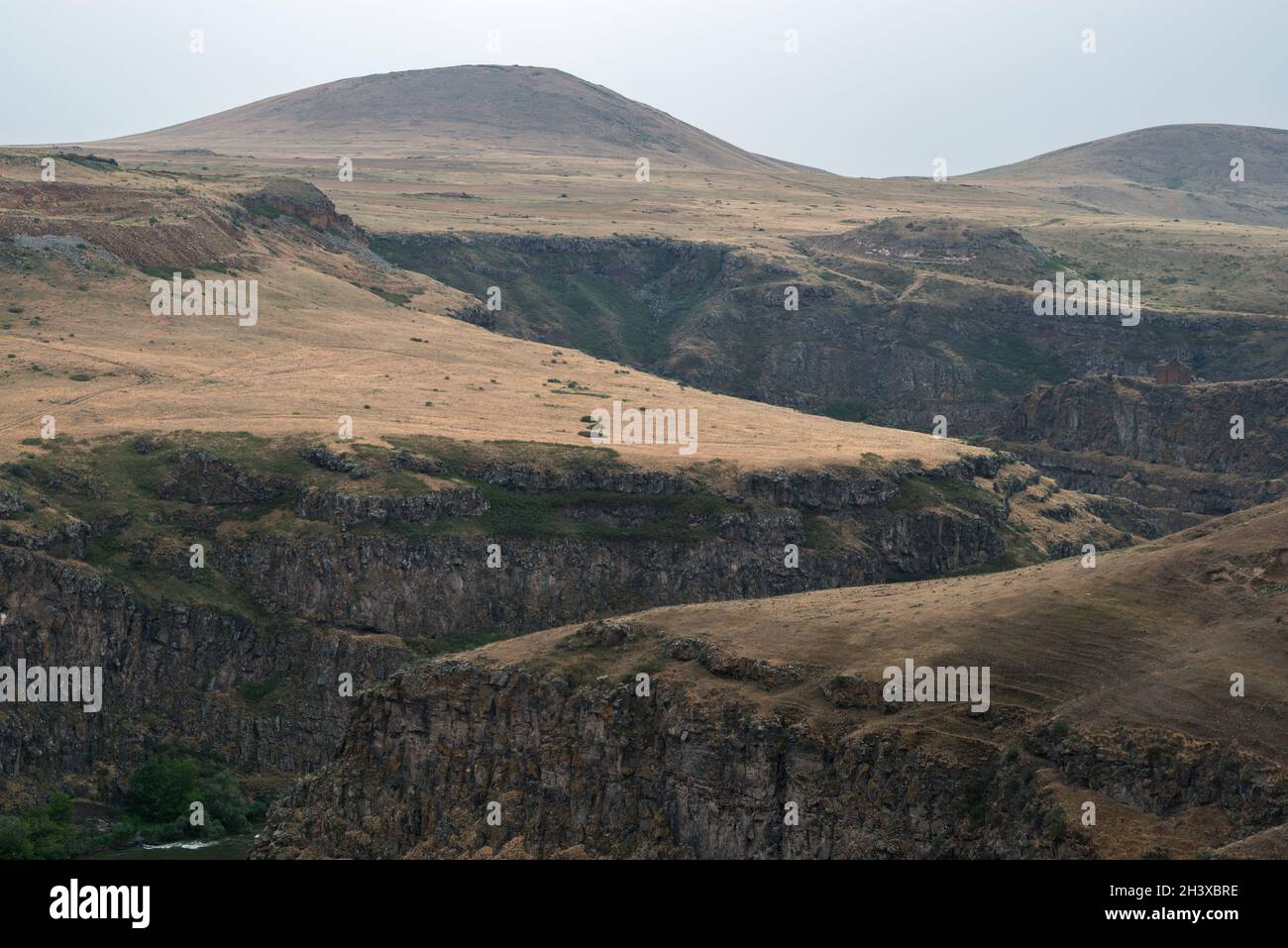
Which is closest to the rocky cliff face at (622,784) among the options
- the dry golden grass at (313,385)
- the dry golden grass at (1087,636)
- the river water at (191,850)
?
the dry golden grass at (1087,636)

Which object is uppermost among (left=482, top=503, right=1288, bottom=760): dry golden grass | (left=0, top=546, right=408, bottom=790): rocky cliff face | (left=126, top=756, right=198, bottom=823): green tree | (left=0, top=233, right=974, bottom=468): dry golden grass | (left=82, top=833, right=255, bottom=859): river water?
(left=0, top=233, right=974, bottom=468): dry golden grass

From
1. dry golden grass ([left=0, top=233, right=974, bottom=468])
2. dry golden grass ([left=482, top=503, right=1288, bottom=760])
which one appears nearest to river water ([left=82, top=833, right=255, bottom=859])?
dry golden grass ([left=482, top=503, right=1288, bottom=760])

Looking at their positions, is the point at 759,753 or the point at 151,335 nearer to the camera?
the point at 759,753

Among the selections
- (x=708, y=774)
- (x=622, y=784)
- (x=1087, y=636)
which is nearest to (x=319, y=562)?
(x=622, y=784)

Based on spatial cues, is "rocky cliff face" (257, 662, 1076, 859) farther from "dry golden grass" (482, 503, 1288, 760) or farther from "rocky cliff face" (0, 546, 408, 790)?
"rocky cliff face" (0, 546, 408, 790)

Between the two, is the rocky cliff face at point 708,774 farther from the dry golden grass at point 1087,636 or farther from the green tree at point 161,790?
the green tree at point 161,790

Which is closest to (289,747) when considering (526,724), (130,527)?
(130,527)

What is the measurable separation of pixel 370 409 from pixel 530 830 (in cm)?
7355

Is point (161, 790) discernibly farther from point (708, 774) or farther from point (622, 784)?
point (708, 774)

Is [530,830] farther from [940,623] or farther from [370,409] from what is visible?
[370,409]

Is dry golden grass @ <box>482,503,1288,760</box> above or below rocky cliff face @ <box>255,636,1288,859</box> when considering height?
above

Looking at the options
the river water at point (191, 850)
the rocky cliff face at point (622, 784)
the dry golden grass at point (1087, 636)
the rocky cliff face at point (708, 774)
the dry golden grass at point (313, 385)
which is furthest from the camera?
the dry golden grass at point (313, 385)

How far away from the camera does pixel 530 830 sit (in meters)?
89.9
